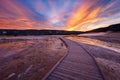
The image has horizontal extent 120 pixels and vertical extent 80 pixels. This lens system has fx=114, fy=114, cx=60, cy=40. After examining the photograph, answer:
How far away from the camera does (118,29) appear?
234 ft

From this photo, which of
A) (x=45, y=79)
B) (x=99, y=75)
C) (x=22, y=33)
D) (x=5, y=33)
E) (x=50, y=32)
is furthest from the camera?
(x=50, y=32)

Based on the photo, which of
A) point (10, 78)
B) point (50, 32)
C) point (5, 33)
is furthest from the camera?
point (50, 32)

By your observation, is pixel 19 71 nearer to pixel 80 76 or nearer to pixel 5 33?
pixel 80 76

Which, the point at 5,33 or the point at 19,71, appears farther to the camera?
the point at 5,33

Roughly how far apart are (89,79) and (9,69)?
6.51m

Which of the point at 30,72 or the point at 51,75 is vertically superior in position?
the point at 51,75

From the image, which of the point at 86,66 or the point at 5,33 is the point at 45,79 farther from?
the point at 5,33

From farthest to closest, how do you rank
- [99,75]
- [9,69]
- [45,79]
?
[9,69] < [99,75] < [45,79]

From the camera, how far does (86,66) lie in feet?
26.1

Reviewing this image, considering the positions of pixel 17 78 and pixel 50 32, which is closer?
pixel 17 78

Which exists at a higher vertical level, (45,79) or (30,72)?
(45,79)

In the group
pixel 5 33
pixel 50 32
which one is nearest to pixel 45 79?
pixel 5 33

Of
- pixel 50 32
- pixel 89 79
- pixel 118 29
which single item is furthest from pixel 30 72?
pixel 50 32

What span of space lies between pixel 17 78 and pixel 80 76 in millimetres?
4211
